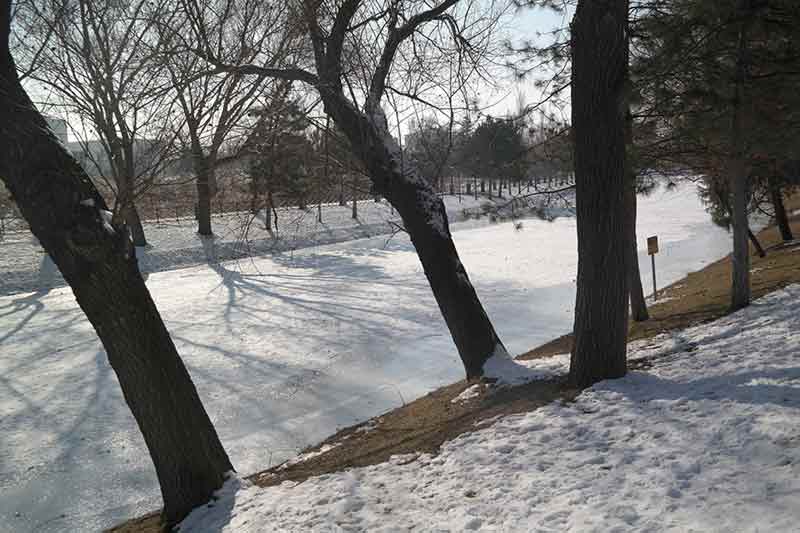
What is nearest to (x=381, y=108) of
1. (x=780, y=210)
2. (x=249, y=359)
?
(x=249, y=359)

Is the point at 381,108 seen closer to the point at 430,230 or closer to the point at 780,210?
the point at 430,230

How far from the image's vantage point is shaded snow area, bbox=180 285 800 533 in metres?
3.02

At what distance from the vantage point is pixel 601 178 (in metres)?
4.98

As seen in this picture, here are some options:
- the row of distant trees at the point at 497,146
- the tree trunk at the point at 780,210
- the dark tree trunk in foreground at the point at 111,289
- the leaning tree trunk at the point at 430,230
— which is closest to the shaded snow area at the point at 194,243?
the row of distant trees at the point at 497,146

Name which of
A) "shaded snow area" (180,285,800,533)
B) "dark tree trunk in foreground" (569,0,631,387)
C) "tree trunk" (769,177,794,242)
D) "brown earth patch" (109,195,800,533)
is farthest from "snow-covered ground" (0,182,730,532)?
"dark tree trunk in foreground" (569,0,631,387)

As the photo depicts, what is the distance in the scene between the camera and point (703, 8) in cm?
574

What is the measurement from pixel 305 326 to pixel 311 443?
20.8 ft

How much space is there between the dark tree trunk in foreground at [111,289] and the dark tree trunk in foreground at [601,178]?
136 inches

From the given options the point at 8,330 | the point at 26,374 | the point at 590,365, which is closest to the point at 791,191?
the point at 590,365

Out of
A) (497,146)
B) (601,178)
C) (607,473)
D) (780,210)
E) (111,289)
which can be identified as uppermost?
(497,146)

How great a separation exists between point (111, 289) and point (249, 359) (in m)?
7.19

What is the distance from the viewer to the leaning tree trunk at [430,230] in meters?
6.53

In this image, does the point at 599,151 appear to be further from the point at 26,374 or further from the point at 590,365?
the point at 26,374

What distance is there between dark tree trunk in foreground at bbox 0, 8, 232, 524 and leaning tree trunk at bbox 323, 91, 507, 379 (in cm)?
298
